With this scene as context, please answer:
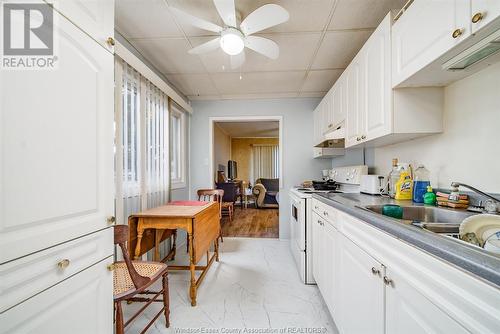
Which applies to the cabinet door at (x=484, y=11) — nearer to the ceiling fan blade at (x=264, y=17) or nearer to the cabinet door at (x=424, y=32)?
the cabinet door at (x=424, y=32)

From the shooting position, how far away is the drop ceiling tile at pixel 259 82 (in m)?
2.65

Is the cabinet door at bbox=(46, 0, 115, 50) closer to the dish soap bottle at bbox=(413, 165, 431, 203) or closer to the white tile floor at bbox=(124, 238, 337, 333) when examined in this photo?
the white tile floor at bbox=(124, 238, 337, 333)

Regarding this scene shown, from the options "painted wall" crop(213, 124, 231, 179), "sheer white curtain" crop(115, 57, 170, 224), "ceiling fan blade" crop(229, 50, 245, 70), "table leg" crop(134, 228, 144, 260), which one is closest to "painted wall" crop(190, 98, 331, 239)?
"sheer white curtain" crop(115, 57, 170, 224)

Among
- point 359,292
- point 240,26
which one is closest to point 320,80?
point 240,26

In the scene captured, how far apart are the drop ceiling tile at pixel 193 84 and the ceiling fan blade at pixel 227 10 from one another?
121cm

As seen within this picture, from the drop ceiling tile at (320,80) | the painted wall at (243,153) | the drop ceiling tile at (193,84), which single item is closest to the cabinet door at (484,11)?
the drop ceiling tile at (320,80)

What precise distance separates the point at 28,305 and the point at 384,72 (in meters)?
2.05

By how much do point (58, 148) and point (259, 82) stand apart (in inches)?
101

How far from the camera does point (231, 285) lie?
6.60 ft

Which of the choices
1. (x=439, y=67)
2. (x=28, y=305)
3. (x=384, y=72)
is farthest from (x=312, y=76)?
(x=28, y=305)

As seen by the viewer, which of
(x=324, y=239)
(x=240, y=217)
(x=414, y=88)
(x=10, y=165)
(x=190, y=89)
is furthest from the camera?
(x=240, y=217)

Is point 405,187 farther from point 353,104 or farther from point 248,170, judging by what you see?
point 248,170

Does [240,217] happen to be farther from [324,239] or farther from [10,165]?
[10,165]

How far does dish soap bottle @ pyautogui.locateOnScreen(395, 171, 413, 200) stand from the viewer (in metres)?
1.56
